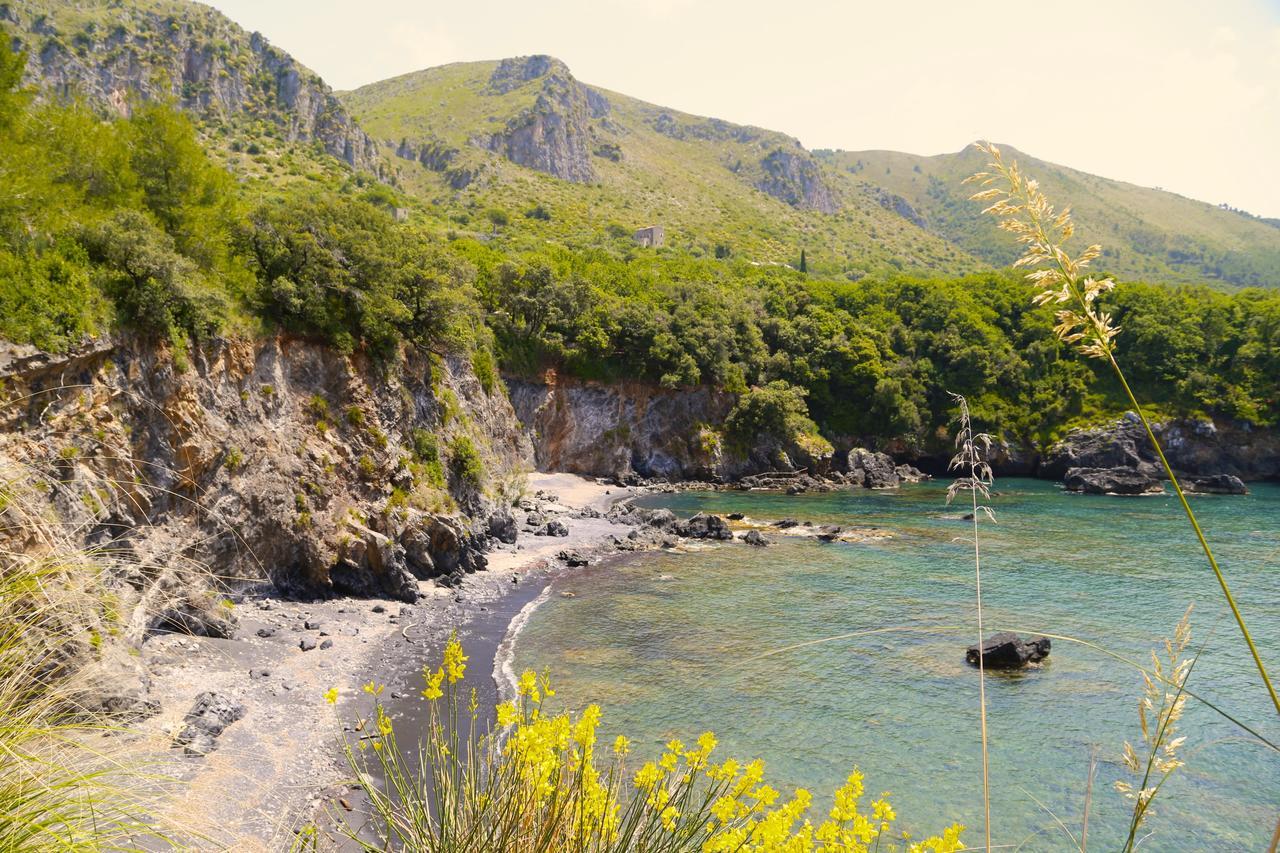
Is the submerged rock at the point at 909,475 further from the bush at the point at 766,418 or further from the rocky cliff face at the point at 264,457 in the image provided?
the rocky cliff face at the point at 264,457

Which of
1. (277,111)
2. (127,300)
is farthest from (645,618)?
(277,111)

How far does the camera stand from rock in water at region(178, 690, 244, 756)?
14.5 metres

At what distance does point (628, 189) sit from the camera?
5994 inches

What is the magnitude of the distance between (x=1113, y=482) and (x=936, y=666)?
45405 mm

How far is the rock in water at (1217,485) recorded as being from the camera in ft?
182

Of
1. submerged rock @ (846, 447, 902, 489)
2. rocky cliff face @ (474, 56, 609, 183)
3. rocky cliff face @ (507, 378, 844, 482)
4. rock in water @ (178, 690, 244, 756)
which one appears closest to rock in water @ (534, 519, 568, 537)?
rocky cliff face @ (507, 378, 844, 482)

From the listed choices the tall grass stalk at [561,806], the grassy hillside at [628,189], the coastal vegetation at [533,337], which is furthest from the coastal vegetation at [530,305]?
the grassy hillside at [628,189]

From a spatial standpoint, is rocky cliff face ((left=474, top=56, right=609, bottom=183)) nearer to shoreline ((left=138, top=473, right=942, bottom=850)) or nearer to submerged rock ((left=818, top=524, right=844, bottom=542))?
submerged rock ((left=818, top=524, right=844, bottom=542))

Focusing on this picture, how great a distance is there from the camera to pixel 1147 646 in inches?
891

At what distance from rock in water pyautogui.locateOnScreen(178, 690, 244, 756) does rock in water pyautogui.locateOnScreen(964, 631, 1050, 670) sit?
70.0ft

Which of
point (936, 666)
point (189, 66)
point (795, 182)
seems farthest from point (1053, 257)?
point (795, 182)

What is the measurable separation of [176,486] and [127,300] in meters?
5.77

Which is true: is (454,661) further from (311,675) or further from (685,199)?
(685,199)

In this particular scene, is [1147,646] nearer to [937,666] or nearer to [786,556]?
[937,666]
